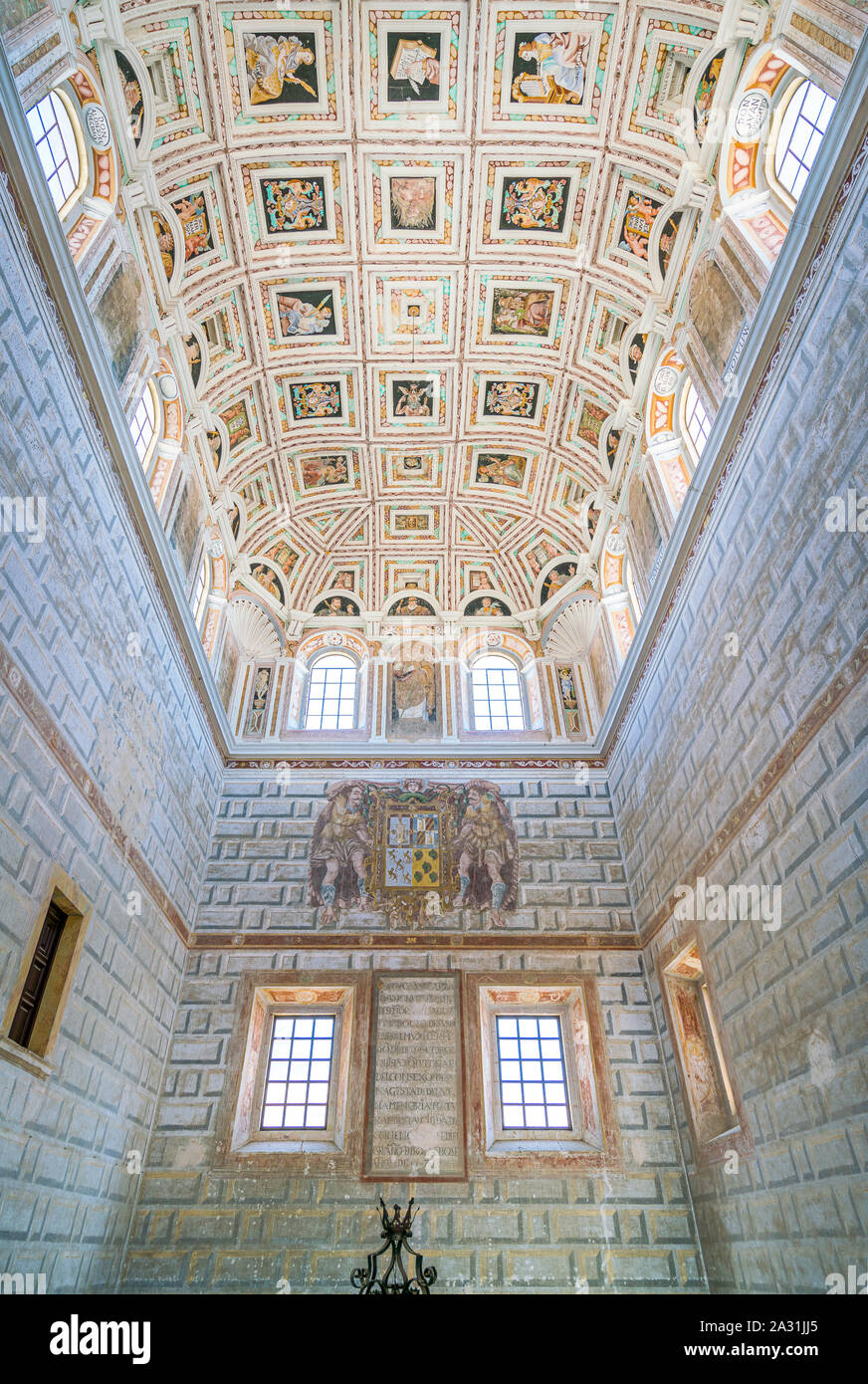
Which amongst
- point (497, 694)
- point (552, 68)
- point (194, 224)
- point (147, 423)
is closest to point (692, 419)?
point (552, 68)

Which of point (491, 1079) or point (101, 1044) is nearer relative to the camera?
point (101, 1044)

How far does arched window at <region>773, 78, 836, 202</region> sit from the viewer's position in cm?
745

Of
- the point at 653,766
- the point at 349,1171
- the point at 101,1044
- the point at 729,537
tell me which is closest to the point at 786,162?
the point at 729,537

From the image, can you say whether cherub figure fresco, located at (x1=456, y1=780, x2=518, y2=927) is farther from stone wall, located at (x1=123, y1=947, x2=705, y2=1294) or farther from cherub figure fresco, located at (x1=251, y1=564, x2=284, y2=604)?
cherub figure fresco, located at (x1=251, y1=564, x2=284, y2=604)

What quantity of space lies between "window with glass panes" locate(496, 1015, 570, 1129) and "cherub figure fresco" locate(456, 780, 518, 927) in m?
1.33

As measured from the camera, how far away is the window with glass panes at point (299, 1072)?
980 centimetres

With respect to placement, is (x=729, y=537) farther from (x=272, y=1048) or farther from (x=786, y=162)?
(x=272, y=1048)

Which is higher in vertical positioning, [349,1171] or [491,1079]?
[491,1079]

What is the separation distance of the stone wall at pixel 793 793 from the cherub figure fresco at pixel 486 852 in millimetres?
3074

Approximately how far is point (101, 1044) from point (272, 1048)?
2.91 metres

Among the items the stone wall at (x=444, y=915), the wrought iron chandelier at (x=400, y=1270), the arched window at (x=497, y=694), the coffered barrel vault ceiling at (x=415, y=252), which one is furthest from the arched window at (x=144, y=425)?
the wrought iron chandelier at (x=400, y=1270)

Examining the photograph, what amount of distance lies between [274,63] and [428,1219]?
13.0 meters

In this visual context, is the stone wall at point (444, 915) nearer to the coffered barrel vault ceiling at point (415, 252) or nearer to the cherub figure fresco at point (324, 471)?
the coffered barrel vault ceiling at point (415, 252)

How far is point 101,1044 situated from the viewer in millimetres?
7953
